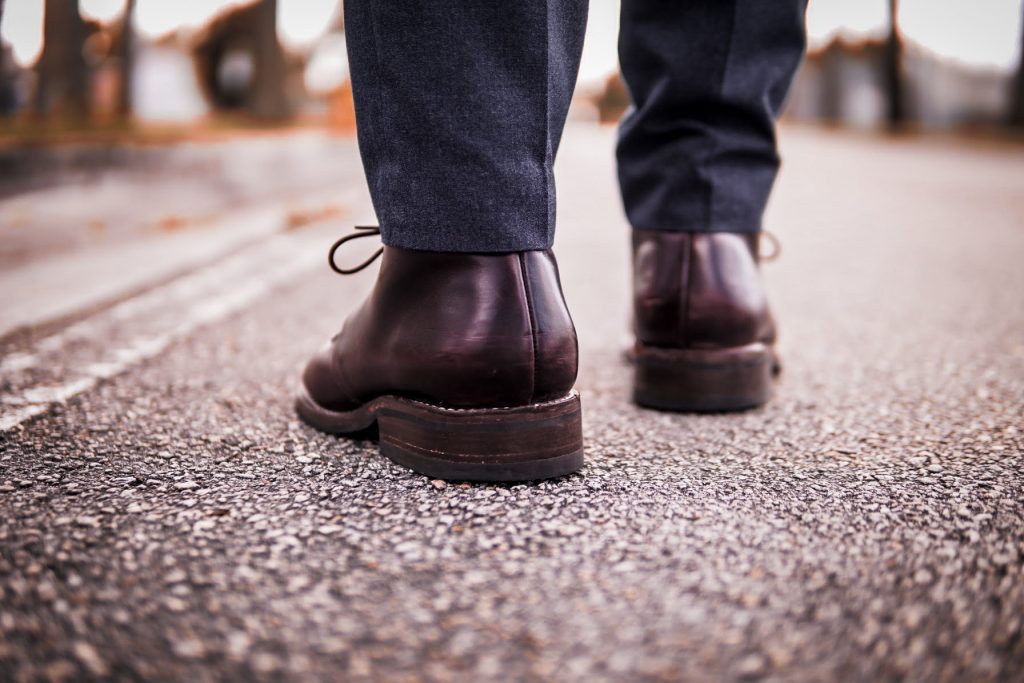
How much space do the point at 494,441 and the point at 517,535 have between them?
16 centimetres

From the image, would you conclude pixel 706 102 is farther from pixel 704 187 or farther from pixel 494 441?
pixel 494 441

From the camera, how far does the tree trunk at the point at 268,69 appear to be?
7.46m

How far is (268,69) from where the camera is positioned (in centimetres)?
764

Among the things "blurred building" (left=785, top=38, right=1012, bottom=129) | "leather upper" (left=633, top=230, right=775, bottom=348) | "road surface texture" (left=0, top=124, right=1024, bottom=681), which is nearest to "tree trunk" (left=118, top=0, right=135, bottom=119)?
"road surface texture" (left=0, top=124, right=1024, bottom=681)

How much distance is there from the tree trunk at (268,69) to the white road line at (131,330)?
5141 mm

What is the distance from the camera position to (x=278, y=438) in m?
1.15

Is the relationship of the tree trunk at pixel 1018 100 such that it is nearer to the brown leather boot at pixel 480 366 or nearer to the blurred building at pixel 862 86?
the brown leather boot at pixel 480 366

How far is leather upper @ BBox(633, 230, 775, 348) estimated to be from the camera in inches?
51.0

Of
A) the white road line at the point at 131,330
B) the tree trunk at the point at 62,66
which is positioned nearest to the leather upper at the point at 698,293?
the white road line at the point at 131,330

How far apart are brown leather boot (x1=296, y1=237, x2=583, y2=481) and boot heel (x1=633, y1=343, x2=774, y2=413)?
327 millimetres

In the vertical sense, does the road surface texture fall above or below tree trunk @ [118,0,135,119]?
below

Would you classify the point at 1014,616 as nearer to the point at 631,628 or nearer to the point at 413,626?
the point at 631,628

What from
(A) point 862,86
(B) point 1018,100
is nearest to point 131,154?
(B) point 1018,100

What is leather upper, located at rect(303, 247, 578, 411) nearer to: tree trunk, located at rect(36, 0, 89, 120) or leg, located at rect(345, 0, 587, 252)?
leg, located at rect(345, 0, 587, 252)
